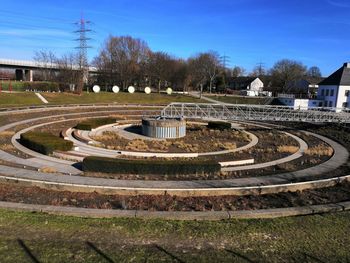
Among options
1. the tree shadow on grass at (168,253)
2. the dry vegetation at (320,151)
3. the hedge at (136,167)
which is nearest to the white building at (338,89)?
the dry vegetation at (320,151)

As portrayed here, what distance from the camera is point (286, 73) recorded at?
105m

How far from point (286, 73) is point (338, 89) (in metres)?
35.7

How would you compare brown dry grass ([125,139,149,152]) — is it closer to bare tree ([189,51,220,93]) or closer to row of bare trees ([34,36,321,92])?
row of bare trees ([34,36,321,92])

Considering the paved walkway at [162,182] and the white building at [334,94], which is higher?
the white building at [334,94]

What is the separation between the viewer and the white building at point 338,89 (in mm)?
70688

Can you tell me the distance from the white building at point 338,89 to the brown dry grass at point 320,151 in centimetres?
4549

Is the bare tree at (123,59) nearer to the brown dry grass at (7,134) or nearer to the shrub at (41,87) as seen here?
the shrub at (41,87)

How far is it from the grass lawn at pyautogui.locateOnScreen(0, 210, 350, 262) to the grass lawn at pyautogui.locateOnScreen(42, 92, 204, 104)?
5323cm

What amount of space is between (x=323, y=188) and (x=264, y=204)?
4765 millimetres

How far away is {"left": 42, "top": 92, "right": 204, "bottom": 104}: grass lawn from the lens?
2474 inches

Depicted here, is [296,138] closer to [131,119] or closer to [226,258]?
[131,119]

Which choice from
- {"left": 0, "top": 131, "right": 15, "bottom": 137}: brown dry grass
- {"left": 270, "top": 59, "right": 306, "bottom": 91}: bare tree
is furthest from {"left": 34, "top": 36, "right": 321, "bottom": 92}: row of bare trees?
{"left": 0, "top": 131, "right": 15, "bottom": 137}: brown dry grass

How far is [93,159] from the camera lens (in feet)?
62.7

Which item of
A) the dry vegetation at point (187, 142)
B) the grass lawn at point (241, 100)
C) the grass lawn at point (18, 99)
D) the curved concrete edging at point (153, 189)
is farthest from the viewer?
the grass lawn at point (241, 100)
